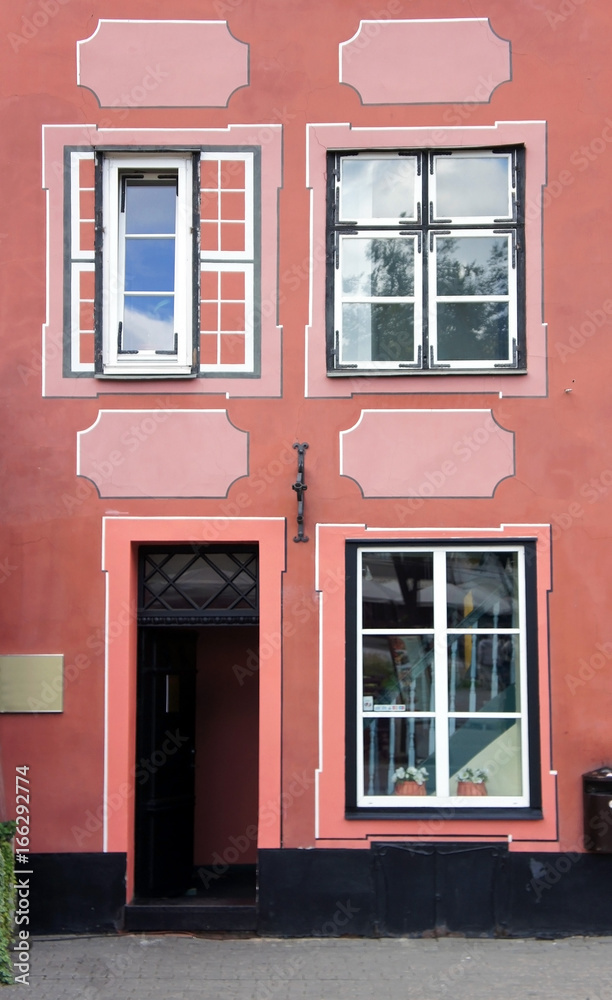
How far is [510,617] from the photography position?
28.0 ft

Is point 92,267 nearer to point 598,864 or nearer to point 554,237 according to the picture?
point 554,237

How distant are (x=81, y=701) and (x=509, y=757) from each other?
3.41 metres

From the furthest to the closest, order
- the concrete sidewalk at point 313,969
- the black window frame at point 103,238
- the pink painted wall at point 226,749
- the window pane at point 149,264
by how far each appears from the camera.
Result: the pink painted wall at point 226,749
the window pane at point 149,264
the black window frame at point 103,238
the concrete sidewalk at point 313,969

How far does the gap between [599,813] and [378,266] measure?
15.3ft

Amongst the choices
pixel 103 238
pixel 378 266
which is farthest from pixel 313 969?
pixel 103 238

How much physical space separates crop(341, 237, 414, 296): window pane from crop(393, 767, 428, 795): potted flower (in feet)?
12.7

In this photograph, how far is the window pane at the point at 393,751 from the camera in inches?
332

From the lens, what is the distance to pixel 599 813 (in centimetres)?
809

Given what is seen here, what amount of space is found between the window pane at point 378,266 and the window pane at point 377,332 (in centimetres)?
13

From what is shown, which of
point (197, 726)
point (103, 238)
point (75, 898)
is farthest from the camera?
point (197, 726)

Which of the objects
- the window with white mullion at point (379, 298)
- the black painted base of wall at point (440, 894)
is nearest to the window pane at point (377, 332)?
the window with white mullion at point (379, 298)

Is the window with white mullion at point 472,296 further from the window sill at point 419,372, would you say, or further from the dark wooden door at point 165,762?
the dark wooden door at point 165,762

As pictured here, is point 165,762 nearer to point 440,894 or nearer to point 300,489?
point 440,894

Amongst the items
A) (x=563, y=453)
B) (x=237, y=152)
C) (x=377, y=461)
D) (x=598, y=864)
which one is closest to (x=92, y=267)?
(x=237, y=152)
